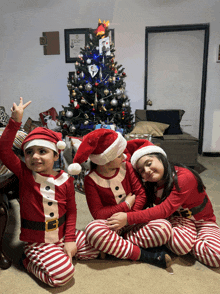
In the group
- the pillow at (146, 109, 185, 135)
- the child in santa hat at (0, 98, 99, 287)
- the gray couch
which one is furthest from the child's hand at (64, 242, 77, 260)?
the pillow at (146, 109, 185, 135)

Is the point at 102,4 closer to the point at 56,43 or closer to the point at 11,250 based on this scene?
the point at 56,43

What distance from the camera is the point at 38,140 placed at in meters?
1.01

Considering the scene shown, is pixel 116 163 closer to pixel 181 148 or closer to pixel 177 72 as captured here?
pixel 181 148

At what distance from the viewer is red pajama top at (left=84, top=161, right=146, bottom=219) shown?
1147 mm

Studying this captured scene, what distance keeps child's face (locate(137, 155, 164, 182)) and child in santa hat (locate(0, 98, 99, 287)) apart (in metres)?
0.39

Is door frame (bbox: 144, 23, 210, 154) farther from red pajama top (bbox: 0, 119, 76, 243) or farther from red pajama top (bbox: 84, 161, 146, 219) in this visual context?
red pajama top (bbox: 0, 119, 76, 243)

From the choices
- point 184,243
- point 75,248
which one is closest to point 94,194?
point 75,248

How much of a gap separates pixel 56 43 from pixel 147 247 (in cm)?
322

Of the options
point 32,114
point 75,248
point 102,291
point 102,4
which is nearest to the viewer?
point 102,291

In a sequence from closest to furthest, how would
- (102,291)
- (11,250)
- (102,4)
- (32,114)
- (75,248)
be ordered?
(102,291), (75,248), (11,250), (102,4), (32,114)

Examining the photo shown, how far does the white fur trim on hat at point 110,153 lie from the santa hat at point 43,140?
0.59 ft

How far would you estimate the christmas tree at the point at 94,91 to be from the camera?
2.43 meters

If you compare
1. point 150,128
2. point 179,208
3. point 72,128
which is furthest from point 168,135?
point 179,208

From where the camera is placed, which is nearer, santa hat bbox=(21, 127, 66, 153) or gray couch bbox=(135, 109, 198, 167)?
santa hat bbox=(21, 127, 66, 153)
